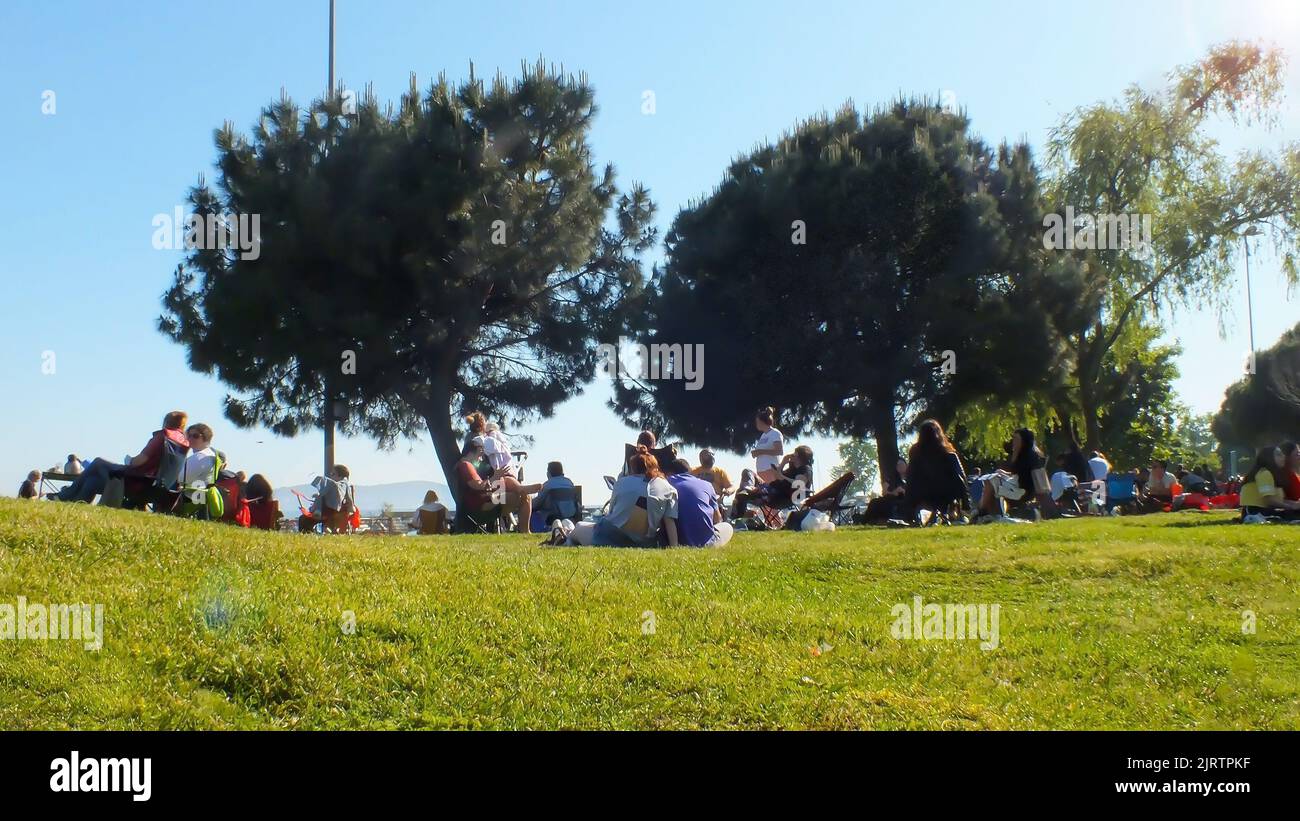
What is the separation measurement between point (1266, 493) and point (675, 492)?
731cm

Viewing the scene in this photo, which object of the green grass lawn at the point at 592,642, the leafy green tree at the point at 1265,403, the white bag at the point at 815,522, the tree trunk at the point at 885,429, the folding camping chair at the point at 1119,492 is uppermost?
the leafy green tree at the point at 1265,403

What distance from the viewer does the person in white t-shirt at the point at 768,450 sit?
16.7 meters

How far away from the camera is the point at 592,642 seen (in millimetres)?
6891

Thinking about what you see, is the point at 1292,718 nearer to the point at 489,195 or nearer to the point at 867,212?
the point at 489,195

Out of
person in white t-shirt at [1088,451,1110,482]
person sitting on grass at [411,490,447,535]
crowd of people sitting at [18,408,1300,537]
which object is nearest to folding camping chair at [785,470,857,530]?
crowd of people sitting at [18,408,1300,537]

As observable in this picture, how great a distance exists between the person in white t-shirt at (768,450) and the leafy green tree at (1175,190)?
→ 16.4 m

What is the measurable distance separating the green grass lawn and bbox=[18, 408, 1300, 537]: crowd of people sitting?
94.2 inches

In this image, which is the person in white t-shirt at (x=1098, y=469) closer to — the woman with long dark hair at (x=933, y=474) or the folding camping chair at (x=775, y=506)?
the woman with long dark hair at (x=933, y=474)

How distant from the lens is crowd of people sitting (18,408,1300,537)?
12656mm

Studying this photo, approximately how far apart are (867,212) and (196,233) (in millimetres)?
16471

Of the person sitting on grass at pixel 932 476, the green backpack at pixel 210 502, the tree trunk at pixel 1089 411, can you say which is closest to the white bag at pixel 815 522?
the person sitting on grass at pixel 932 476

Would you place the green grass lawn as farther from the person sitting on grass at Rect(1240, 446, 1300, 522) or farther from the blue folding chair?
the blue folding chair

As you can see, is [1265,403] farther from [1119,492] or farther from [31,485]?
[31,485]
